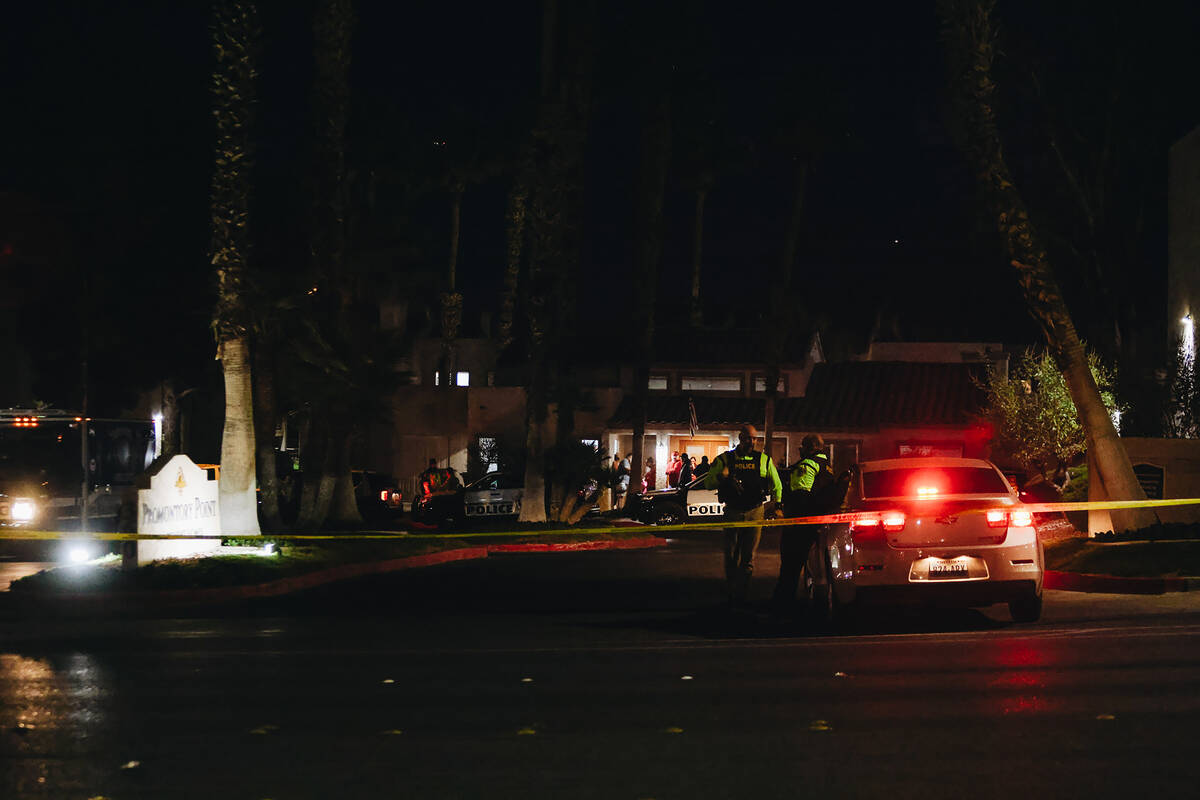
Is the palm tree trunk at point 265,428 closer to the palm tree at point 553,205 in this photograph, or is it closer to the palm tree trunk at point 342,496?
→ the palm tree trunk at point 342,496

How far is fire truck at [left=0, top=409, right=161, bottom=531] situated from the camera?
27531 millimetres

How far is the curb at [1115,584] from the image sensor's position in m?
16.1

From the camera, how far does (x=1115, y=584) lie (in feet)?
54.7

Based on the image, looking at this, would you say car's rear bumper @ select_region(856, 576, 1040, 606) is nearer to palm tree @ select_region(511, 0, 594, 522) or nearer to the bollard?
the bollard

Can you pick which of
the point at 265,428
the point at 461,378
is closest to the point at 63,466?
the point at 265,428

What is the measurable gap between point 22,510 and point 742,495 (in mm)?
17200

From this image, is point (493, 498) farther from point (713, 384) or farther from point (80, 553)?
point (713, 384)

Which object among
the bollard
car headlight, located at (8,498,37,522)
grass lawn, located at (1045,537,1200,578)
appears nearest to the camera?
grass lawn, located at (1045,537,1200,578)

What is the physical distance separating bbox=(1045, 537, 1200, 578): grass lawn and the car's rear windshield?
419 centimetres


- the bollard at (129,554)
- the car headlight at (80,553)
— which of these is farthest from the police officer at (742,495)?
the car headlight at (80,553)

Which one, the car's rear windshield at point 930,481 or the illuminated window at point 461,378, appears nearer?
the car's rear windshield at point 930,481

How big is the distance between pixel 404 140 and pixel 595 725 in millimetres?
44726

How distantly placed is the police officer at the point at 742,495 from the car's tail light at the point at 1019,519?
3.35 meters

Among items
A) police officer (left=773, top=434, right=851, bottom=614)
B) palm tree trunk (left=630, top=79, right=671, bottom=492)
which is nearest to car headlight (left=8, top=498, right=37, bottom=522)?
police officer (left=773, top=434, right=851, bottom=614)
